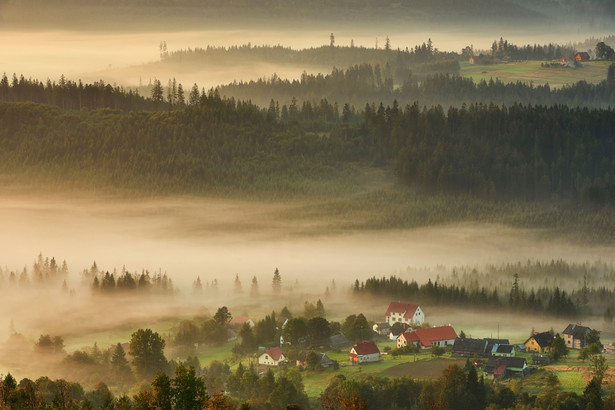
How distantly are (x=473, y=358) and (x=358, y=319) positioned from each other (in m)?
23.4

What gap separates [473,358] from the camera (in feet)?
584

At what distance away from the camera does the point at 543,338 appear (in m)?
187

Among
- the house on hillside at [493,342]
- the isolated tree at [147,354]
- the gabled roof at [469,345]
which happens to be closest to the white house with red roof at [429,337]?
the gabled roof at [469,345]

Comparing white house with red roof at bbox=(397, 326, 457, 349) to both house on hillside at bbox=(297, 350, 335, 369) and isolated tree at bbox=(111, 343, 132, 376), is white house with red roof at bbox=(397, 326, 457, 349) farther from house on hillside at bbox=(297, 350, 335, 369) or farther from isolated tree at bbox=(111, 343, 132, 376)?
isolated tree at bbox=(111, 343, 132, 376)

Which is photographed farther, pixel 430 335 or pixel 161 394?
pixel 430 335

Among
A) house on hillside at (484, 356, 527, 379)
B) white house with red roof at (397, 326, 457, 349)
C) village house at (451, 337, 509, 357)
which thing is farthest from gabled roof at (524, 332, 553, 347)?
house on hillside at (484, 356, 527, 379)

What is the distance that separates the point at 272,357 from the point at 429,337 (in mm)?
21175

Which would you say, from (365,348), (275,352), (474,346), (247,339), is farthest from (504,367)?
(247,339)

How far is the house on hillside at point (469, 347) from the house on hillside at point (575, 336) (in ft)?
42.5

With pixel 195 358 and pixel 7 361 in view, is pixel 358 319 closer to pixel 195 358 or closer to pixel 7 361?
pixel 195 358

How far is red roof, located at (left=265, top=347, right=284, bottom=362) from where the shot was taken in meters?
183

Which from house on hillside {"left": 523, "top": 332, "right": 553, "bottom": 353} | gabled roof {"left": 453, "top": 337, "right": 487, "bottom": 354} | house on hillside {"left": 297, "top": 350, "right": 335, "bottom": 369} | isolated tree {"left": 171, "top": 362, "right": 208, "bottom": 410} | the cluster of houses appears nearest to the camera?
isolated tree {"left": 171, "top": 362, "right": 208, "bottom": 410}

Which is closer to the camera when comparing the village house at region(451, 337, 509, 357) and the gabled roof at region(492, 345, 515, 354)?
the gabled roof at region(492, 345, 515, 354)

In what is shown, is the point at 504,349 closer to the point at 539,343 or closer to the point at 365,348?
the point at 539,343
